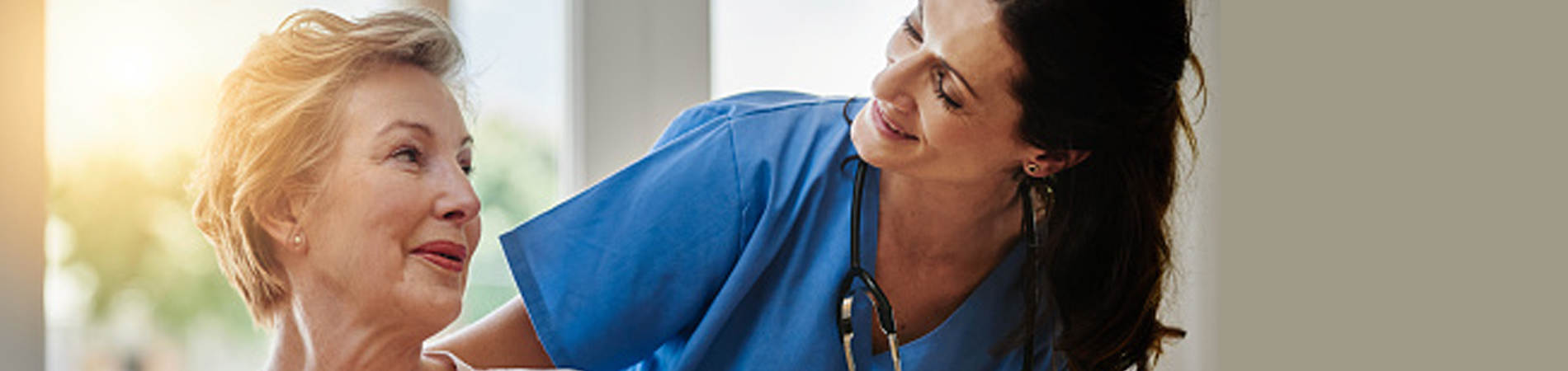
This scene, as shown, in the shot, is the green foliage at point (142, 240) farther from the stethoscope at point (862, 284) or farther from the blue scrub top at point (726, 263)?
the stethoscope at point (862, 284)

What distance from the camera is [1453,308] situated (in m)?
0.99

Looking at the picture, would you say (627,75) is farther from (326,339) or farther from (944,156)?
(326,339)

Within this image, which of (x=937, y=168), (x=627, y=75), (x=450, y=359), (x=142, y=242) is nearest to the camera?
(x=142, y=242)

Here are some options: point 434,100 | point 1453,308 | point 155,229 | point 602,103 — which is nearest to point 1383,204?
point 1453,308

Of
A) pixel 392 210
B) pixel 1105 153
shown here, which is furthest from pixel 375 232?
pixel 1105 153

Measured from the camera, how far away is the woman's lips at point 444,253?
681 millimetres

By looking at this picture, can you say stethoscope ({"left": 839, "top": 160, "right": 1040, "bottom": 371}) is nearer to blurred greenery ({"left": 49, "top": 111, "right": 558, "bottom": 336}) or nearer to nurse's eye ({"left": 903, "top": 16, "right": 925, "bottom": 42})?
nurse's eye ({"left": 903, "top": 16, "right": 925, "bottom": 42})

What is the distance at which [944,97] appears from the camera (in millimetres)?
818

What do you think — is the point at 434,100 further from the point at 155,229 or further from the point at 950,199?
the point at 950,199

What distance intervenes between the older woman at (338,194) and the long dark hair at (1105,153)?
34 cm

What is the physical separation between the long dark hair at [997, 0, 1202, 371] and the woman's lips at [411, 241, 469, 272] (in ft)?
1.10

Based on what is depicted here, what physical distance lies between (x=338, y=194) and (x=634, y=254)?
25cm

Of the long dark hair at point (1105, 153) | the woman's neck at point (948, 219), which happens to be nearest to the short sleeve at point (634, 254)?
the woman's neck at point (948, 219)

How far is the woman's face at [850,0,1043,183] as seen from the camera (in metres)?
0.81
